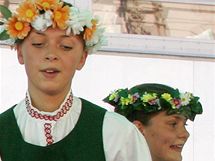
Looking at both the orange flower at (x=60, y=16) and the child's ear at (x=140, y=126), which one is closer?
the orange flower at (x=60, y=16)

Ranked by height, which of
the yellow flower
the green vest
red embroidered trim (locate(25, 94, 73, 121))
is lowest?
the green vest

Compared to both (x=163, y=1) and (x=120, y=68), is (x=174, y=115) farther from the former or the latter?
(x=163, y=1)

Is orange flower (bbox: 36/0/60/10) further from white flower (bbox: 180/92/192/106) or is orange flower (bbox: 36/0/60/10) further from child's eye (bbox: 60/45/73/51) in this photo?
white flower (bbox: 180/92/192/106)

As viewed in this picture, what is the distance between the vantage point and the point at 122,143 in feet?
6.50

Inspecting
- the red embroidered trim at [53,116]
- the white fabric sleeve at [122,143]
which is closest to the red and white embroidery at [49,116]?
the red embroidered trim at [53,116]

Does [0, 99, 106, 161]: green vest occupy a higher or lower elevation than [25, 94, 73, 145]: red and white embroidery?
lower

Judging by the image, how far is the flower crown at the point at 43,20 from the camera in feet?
6.55

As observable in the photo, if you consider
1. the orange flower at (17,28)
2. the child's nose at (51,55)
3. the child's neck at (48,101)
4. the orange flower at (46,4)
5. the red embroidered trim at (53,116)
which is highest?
the orange flower at (46,4)

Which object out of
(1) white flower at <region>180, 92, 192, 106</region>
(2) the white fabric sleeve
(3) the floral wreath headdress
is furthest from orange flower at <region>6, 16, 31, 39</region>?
(1) white flower at <region>180, 92, 192, 106</region>

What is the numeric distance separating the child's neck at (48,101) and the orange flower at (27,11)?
0.66ft

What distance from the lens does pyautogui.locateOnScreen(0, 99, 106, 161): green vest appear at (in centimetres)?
195

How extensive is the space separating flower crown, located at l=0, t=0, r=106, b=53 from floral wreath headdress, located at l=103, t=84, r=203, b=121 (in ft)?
2.26

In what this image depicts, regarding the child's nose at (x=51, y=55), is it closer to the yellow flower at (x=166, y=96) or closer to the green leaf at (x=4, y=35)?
the green leaf at (x=4, y=35)

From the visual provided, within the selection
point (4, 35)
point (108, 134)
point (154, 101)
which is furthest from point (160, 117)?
point (4, 35)
